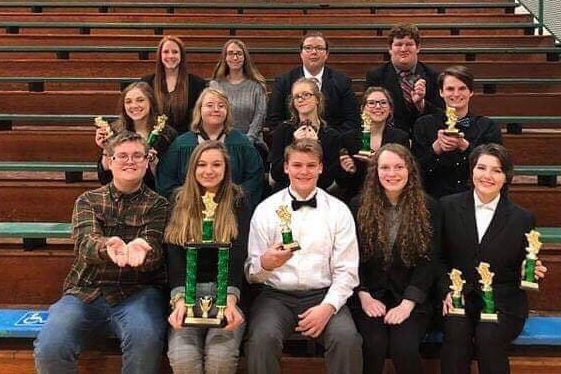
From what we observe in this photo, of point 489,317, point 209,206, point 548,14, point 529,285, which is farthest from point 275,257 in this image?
point 548,14

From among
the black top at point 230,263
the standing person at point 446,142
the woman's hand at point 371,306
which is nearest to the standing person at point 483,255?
the woman's hand at point 371,306

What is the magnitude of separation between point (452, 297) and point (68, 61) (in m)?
4.16

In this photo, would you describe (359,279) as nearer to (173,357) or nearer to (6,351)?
(173,357)

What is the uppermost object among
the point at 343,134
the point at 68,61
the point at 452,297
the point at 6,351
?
the point at 68,61

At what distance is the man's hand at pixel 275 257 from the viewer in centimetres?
226

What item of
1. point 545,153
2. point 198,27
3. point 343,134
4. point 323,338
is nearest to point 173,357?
point 323,338

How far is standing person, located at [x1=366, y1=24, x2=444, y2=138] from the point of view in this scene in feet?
11.2

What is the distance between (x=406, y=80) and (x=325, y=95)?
0.45 m

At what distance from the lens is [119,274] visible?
7.94ft

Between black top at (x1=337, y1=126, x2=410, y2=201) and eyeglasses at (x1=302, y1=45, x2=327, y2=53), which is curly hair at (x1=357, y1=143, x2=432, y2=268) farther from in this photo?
eyeglasses at (x1=302, y1=45, x2=327, y2=53)

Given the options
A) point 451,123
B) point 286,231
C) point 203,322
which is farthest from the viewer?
point 451,123

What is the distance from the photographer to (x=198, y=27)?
6352mm

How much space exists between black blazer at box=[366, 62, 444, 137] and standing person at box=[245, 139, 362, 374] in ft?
3.67

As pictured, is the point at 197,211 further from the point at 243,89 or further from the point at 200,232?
the point at 243,89
